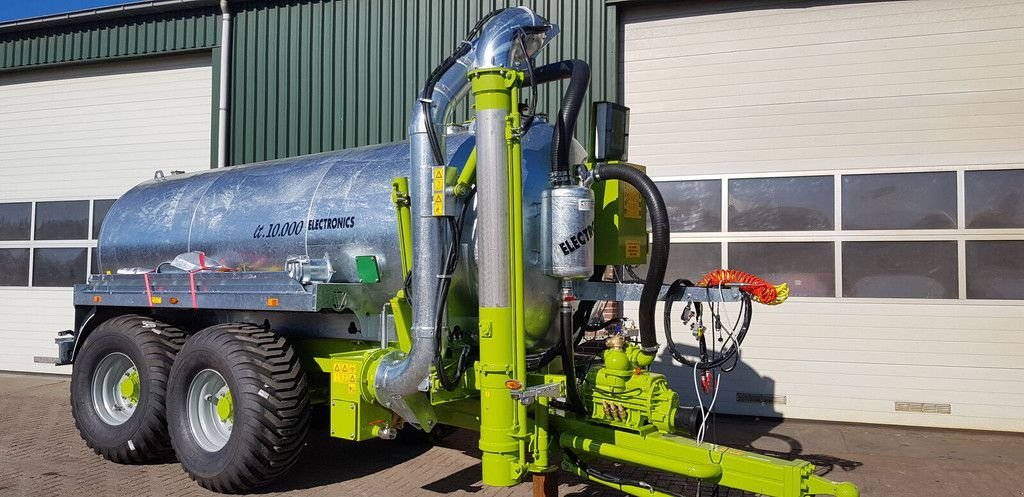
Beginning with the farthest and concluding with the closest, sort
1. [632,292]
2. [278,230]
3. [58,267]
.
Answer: [58,267]
[278,230]
[632,292]

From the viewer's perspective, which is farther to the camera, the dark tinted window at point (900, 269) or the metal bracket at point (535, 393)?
the dark tinted window at point (900, 269)

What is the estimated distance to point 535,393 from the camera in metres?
4.58

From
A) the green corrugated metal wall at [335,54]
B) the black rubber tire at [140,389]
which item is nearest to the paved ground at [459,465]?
the black rubber tire at [140,389]

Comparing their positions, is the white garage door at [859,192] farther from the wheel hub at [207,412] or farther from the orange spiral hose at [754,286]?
the wheel hub at [207,412]

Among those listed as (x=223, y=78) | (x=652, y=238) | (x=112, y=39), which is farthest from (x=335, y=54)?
(x=652, y=238)

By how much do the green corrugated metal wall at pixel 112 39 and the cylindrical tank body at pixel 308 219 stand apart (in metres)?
4.07

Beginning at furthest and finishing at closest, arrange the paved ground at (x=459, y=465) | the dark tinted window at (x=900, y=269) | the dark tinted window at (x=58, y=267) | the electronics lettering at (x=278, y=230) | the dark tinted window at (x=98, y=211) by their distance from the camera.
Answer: the dark tinted window at (x=58, y=267) → the dark tinted window at (x=98, y=211) → the dark tinted window at (x=900, y=269) → the electronics lettering at (x=278, y=230) → the paved ground at (x=459, y=465)

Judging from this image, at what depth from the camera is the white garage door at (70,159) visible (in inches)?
446

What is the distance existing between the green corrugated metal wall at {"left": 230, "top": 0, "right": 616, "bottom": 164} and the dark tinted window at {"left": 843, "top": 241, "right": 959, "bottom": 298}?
3.55 m

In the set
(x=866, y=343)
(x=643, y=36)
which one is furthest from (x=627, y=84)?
(x=866, y=343)

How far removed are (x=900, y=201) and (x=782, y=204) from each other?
1.15 metres

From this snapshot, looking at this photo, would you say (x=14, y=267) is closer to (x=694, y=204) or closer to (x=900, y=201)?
(x=694, y=204)

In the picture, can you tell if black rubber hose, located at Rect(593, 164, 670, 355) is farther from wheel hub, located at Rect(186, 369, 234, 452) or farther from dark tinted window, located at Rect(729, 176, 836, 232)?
dark tinted window, located at Rect(729, 176, 836, 232)

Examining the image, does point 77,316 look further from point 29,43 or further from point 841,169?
point 841,169
